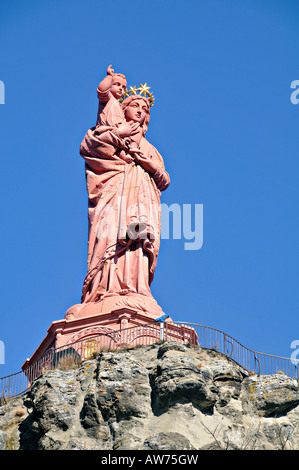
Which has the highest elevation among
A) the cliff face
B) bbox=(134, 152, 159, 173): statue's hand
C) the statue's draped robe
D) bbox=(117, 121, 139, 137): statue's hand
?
bbox=(117, 121, 139, 137): statue's hand

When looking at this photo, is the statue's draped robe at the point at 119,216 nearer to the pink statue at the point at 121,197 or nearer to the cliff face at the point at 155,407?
the pink statue at the point at 121,197

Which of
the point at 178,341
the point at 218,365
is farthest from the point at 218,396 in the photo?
the point at 178,341

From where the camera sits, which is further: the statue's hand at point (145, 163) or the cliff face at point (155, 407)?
the statue's hand at point (145, 163)

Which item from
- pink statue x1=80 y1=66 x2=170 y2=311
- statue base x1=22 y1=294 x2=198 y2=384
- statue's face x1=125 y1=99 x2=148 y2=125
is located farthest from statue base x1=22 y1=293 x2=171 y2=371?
statue's face x1=125 y1=99 x2=148 y2=125

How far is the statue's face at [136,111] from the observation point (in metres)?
48.5

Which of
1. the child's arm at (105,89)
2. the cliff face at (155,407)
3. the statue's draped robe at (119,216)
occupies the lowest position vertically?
the cliff face at (155,407)

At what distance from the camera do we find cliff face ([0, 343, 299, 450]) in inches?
1362

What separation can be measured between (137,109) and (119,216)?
18.5 ft

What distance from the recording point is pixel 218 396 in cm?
3622

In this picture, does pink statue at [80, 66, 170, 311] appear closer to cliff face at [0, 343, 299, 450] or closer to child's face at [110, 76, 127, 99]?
child's face at [110, 76, 127, 99]

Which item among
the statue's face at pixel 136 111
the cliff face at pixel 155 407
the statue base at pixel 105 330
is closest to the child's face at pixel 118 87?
the statue's face at pixel 136 111
